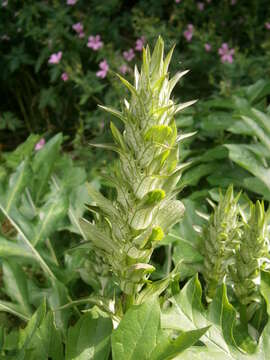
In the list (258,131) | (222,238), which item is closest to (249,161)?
(258,131)

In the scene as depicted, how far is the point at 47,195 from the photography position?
99.0 inches

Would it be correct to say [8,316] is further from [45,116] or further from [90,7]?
[90,7]

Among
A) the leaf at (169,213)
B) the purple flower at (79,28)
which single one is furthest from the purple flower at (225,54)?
the leaf at (169,213)

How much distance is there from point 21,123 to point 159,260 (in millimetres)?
3222

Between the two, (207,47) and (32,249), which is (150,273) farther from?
(207,47)

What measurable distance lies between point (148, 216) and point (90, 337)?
379 mm

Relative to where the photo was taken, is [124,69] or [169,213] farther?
[124,69]

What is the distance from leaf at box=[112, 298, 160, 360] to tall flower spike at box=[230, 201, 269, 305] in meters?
0.36

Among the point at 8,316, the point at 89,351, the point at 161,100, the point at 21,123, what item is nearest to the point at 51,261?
the point at 8,316

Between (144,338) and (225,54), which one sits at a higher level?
(144,338)

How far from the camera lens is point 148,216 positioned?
3.70ft

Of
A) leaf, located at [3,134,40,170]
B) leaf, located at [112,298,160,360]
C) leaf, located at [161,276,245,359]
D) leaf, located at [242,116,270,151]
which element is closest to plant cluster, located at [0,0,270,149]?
leaf, located at [3,134,40,170]

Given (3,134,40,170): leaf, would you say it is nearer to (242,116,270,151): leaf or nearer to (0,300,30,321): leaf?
(0,300,30,321): leaf

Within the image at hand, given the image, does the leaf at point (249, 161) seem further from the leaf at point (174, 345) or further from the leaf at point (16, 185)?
the leaf at point (174, 345)
